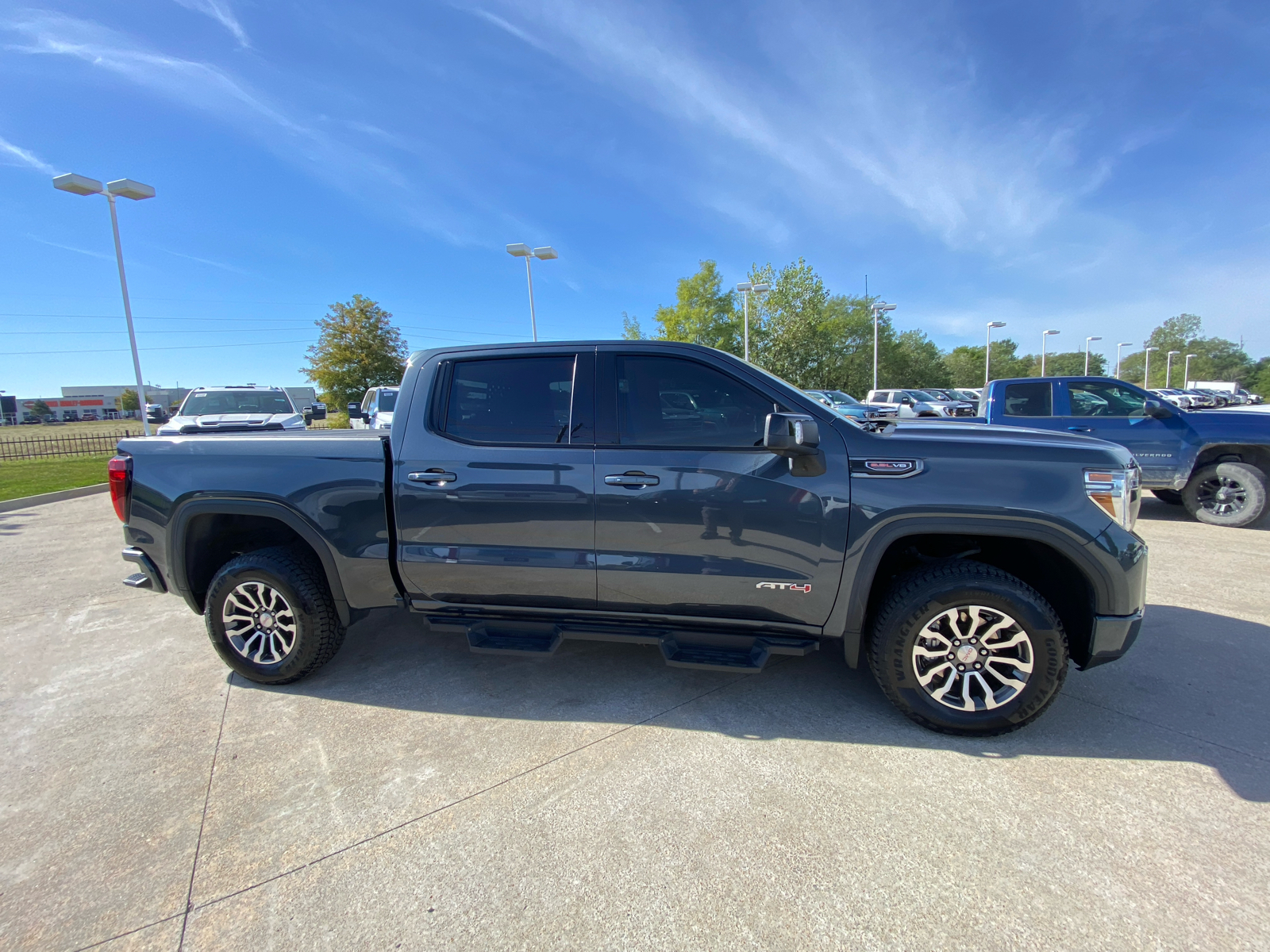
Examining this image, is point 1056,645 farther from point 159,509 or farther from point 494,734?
point 159,509

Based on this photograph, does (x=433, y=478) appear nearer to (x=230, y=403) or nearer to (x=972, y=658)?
(x=972, y=658)

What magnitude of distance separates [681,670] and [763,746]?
33.2 inches

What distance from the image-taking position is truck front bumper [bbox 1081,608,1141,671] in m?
2.59

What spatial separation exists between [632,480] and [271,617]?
87.8 inches

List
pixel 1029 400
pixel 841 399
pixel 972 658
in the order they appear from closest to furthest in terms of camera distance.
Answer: pixel 972 658, pixel 1029 400, pixel 841 399

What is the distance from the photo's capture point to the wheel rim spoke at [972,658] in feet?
8.70

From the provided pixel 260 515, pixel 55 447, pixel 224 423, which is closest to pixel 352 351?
pixel 55 447

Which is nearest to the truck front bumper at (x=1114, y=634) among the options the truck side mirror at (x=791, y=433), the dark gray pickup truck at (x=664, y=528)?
the dark gray pickup truck at (x=664, y=528)

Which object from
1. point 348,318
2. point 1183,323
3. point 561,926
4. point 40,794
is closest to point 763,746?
point 561,926

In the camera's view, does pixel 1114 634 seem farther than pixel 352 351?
No

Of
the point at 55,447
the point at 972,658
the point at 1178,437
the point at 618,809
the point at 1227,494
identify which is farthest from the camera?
the point at 55,447

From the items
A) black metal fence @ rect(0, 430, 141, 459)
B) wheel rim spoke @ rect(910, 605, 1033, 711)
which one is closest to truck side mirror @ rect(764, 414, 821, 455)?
wheel rim spoke @ rect(910, 605, 1033, 711)

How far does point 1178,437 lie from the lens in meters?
6.81

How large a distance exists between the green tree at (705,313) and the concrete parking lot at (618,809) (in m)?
34.3
